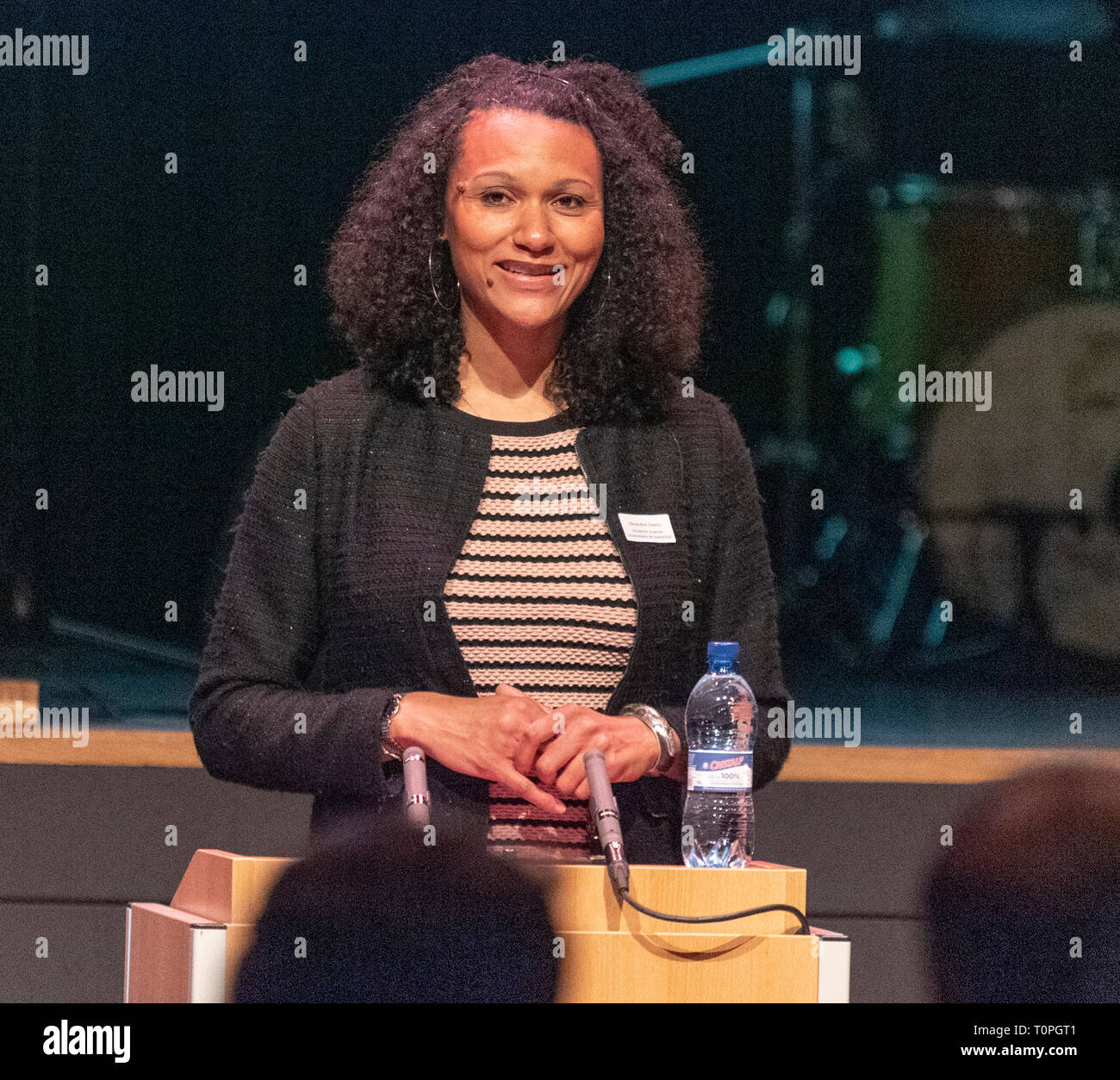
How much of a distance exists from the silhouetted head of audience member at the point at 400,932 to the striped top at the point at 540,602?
492 mm

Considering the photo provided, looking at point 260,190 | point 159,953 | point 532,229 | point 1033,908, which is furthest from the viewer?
point 260,190

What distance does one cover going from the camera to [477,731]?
5.88ft

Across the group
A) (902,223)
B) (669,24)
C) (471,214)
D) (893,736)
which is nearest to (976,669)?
(893,736)

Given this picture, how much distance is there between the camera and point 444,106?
2256mm

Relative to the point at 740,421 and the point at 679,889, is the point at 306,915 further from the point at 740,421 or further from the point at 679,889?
the point at 740,421

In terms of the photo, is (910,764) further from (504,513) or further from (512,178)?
(512,178)

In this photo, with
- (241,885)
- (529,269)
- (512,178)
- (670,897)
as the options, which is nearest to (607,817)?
(670,897)

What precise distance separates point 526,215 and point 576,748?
29.8 inches

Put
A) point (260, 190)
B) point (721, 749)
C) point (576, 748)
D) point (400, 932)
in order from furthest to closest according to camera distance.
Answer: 1. point (260, 190)
2. point (721, 749)
3. point (576, 748)
4. point (400, 932)

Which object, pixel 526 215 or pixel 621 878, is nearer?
pixel 621 878

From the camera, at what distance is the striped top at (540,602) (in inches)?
78.4

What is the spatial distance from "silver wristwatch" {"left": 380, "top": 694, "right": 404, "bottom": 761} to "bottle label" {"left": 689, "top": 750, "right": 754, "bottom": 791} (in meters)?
0.36

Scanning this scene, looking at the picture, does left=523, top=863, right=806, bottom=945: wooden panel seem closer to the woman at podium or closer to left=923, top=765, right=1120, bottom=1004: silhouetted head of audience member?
the woman at podium

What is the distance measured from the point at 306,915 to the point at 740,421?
241 centimetres
